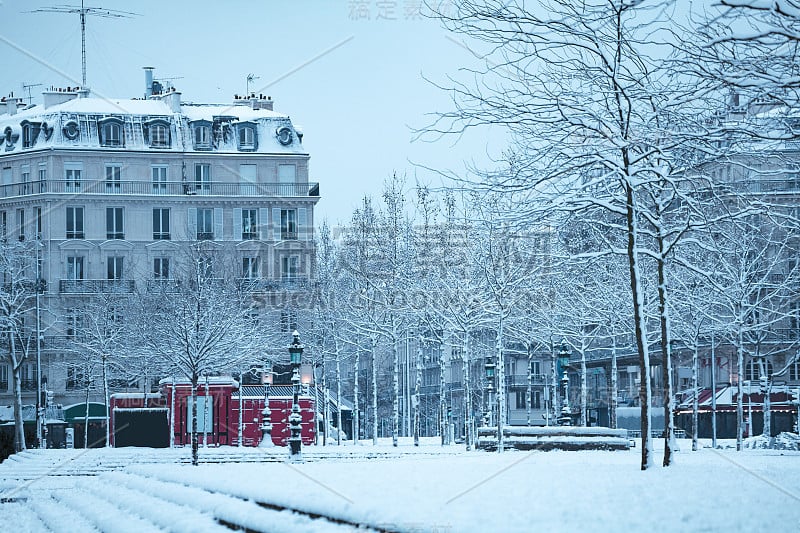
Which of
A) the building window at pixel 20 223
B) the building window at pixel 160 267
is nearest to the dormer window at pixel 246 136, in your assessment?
the building window at pixel 160 267

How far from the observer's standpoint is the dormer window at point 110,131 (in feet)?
243

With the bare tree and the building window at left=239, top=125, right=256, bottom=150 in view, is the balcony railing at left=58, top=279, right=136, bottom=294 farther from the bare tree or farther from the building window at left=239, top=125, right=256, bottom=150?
the building window at left=239, top=125, right=256, bottom=150

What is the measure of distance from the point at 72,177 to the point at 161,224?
20.1 feet

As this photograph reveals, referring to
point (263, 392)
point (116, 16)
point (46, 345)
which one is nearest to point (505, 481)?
point (263, 392)

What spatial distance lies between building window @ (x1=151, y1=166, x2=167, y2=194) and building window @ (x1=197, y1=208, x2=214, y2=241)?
8.62ft

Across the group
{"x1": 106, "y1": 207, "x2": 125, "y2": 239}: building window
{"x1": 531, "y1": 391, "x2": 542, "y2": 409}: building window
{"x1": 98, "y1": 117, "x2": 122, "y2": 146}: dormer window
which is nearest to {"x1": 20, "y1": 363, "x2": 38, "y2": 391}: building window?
{"x1": 106, "y1": 207, "x2": 125, "y2": 239}: building window

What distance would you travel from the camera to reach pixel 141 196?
73.6 metres

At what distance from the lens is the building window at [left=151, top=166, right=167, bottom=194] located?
7431 centimetres

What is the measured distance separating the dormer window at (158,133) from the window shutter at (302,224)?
9.26m

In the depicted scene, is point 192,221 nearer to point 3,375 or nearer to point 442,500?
point 3,375

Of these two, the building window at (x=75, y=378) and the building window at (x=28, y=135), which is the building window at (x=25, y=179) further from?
the building window at (x=75, y=378)

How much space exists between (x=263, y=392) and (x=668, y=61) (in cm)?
3974

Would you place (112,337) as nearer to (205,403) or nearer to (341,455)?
(205,403)

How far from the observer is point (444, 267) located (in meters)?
51.3
